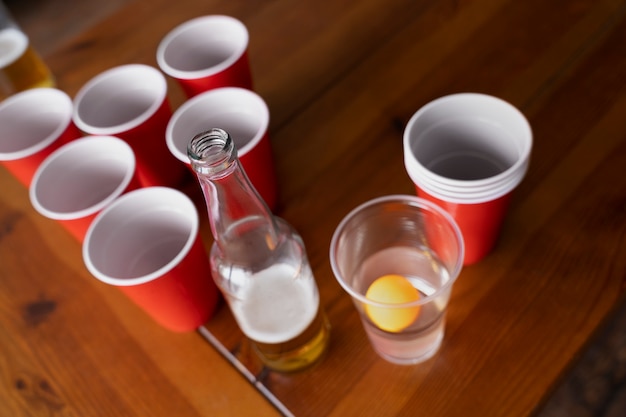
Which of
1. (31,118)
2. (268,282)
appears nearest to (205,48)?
(31,118)

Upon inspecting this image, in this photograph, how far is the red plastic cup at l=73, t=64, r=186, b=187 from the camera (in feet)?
2.06

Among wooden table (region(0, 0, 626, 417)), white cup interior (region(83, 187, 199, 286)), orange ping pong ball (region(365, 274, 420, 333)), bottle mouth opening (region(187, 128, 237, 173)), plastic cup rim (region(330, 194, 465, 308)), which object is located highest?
bottle mouth opening (region(187, 128, 237, 173))

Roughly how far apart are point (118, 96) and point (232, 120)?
17 centimetres

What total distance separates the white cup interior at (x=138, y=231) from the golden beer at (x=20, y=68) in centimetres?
40

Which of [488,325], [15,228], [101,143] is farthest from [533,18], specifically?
[15,228]

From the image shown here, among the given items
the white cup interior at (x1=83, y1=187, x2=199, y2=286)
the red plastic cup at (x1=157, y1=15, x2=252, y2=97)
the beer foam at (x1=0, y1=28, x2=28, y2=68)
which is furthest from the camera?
the beer foam at (x1=0, y1=28, x2=28, y2=68)

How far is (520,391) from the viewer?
483mm

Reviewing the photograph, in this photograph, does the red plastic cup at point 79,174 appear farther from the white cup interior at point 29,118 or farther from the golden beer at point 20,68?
the golden beer at point 20,68

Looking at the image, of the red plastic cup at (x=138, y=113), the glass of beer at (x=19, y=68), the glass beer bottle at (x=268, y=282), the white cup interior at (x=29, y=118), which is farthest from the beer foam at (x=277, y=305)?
the glass of beer at (x=19, y=68)

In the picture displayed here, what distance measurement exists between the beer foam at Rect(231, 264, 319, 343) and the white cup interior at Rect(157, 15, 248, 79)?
11.3 inches

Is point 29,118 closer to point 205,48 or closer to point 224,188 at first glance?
point 205,48

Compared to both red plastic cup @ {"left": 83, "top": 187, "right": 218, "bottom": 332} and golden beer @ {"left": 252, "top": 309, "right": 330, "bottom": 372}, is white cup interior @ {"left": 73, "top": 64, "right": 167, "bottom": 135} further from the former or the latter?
golden beer @ {"left": 252, "top": 309, "right": 330, "bottom": 372}

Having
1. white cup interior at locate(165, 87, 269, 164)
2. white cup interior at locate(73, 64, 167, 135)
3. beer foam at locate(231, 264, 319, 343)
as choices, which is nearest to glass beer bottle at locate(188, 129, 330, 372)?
beer foam at locate(231, 264, 319, 343)

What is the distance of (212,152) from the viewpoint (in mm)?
432
